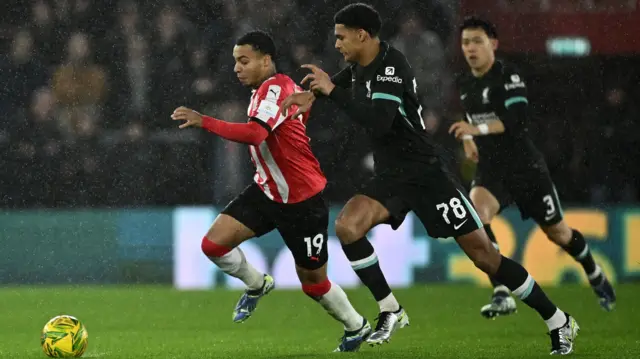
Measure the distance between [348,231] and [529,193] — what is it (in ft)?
9.27

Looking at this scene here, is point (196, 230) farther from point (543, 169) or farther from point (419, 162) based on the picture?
point (419, 162)

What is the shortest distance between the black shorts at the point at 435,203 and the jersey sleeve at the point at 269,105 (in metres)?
0.71

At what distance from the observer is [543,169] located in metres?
9.85

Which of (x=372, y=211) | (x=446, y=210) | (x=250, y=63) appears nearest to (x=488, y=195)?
(x=372, y=211)

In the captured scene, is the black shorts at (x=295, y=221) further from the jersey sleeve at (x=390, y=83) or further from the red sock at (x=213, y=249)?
the jersey sleeve at (x=390, y=83)

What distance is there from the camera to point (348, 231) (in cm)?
739

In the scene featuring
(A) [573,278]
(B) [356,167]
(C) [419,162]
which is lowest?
(A) [573,278]

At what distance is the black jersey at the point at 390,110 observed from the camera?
685cm

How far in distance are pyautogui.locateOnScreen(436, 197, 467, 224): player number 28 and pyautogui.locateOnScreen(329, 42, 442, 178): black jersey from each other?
0.25 metres

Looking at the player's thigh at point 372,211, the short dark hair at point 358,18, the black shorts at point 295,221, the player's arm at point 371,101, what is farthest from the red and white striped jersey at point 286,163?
the player's arm at point 371,101

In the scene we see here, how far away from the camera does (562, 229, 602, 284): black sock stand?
32.8ft

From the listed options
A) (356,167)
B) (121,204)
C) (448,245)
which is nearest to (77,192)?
(121,204)

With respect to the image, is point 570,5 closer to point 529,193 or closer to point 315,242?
point 529,193

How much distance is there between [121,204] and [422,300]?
345 centimetres
